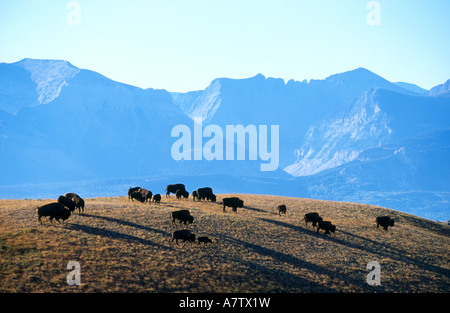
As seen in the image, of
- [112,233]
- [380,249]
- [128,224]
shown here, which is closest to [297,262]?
[380,249]

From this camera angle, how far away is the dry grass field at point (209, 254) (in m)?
24.0

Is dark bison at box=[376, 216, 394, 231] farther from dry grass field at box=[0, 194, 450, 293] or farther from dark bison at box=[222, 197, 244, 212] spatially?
dark bison at box=[222, 197, 244, 212]

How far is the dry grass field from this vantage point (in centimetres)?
2403

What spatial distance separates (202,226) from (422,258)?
20324 millimetres

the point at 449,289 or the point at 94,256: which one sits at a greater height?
the point at 94,256

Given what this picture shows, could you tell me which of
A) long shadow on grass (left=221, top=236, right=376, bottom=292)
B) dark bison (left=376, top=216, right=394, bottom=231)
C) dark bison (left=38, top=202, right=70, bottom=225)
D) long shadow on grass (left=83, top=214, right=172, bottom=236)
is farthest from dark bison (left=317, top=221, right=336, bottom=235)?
dark bison (left=38, top=202, right=70, bottom=225)

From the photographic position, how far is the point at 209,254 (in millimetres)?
28734

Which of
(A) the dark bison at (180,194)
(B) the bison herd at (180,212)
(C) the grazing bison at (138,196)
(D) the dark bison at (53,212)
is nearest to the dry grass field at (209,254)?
(B) the bison herd at (180,212)

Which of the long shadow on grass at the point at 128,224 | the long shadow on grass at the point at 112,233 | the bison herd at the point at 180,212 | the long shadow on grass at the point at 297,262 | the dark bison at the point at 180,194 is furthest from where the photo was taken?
the dark bison at the point at 180,194

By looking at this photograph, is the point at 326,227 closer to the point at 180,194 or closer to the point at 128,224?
the point at 128,224

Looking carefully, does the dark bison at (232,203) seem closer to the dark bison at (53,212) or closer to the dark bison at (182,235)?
the dark bison at (182,235)
